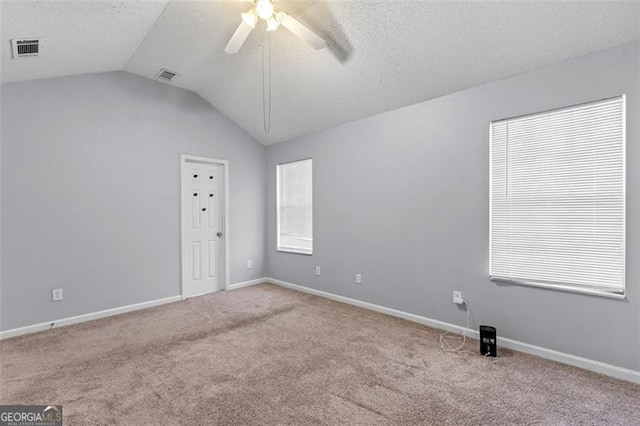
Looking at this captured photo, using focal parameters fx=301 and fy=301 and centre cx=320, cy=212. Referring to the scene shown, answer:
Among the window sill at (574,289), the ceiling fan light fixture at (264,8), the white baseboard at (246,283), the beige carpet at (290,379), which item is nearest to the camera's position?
the beige carpet at (290,379)

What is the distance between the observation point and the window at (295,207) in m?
4.68

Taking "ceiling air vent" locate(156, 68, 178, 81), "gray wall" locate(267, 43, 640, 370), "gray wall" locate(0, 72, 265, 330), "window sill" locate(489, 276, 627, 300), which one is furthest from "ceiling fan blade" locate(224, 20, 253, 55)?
"window sill" locate(489, 276, 627, 300)

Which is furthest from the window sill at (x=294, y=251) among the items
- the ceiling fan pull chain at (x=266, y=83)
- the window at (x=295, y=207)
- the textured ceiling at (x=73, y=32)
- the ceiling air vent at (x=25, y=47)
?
the ceiling air vent at (x=25, y=47)

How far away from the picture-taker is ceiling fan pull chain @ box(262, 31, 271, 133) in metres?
3.15

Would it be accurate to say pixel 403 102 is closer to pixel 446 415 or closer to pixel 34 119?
pixel 446 415

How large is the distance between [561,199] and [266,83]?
333cm

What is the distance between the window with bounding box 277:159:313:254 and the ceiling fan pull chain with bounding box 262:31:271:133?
78 cm

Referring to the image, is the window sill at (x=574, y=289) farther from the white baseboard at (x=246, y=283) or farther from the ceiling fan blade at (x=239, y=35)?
the white baseboard at (x=246, y=283)

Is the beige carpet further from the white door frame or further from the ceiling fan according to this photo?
the ceiling fan

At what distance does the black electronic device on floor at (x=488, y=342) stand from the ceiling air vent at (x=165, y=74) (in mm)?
4517

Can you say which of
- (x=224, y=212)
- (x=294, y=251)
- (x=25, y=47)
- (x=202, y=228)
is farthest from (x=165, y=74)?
(x=294, y=251)

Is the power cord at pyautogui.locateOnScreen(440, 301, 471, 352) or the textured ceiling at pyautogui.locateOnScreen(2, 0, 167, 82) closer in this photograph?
the textured ceiling at pyautogui.locateOnScreen(2, 0, 167, 82)

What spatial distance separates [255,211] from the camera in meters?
5.18

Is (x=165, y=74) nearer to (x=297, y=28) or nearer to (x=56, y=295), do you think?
(x=297, y=28)
